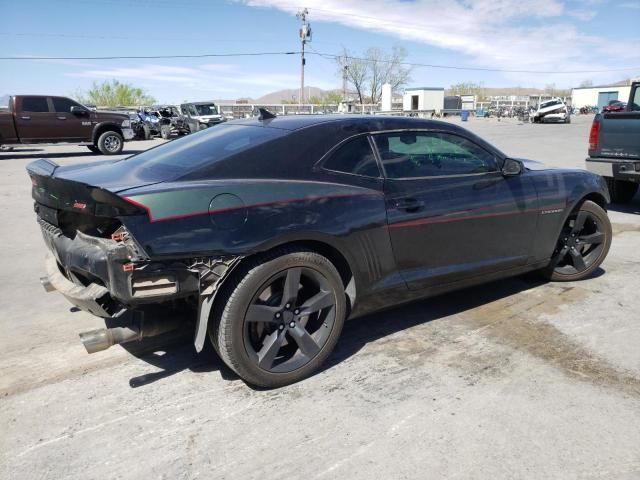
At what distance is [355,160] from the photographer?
11.1 ft

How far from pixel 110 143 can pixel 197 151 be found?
15.2 m

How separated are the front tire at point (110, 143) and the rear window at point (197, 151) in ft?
47.1

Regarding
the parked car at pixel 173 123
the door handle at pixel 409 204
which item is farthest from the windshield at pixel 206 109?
the door handle at pixel 409 204

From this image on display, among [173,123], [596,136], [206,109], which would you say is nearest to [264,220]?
[596,136]

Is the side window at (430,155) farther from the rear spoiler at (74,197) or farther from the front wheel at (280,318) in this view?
the rear spoiler at (74,197)

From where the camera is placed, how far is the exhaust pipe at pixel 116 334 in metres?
2.82

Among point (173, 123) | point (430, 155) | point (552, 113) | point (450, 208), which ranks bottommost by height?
point (173, 123)

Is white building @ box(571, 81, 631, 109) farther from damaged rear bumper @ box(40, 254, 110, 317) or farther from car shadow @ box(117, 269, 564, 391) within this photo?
damaged rear bumper @ box(40, 254, 110, 317)

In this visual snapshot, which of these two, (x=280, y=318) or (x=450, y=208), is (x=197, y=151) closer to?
(x=280, y=318)

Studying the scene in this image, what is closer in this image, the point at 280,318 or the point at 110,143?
the point at 280,318

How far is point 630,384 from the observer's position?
3084mm

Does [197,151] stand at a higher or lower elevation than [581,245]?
higher

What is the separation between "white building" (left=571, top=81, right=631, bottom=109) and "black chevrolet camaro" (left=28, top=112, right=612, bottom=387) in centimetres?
7360

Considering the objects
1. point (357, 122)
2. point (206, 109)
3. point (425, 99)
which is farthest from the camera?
point (425, 99)
